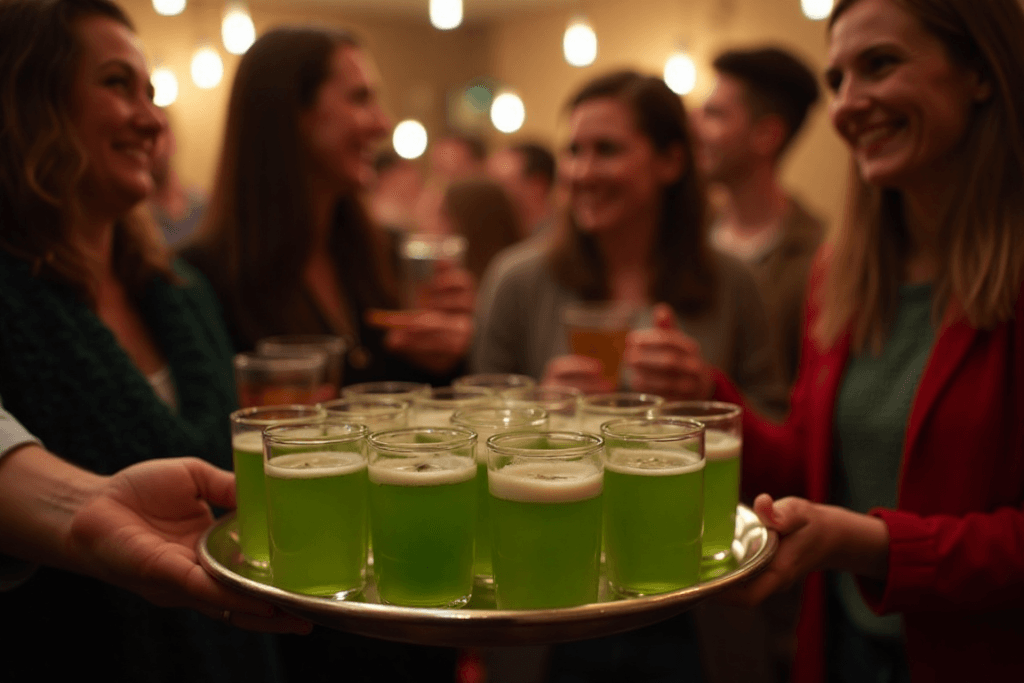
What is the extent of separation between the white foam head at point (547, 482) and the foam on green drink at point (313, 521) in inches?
8.7

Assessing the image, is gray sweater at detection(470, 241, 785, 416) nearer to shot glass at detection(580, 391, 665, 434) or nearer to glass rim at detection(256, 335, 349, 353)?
glass rim at detection(256, 335, 349, 353)

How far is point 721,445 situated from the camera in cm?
134

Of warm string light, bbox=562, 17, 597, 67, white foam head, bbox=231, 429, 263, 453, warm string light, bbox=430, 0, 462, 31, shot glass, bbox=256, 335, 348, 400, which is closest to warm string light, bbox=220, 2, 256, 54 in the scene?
warm string light, bbox=430, 0, 462, 31

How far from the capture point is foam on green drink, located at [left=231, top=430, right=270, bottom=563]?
126cm

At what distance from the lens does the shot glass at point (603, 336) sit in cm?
208

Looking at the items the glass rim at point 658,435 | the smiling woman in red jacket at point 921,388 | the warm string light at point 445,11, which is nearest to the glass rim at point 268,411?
the glass rim at point 658,435

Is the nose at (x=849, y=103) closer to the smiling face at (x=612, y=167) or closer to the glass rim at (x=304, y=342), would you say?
the smiling face at (x=612, y=167)

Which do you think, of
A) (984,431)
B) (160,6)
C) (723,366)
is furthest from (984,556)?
(160,6)

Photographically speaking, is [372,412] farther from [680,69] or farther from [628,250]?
[680,69]

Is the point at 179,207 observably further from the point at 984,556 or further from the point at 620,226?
the point at 984,556

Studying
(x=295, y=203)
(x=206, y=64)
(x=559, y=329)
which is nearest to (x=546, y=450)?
(x=295, y=203)

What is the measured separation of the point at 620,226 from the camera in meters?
2.78

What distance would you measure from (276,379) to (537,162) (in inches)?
188

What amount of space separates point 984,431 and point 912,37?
0.79 meters
